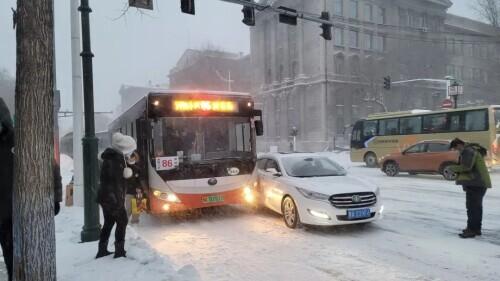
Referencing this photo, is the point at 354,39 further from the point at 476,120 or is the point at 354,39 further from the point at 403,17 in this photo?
the point at 476,120

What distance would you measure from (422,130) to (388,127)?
232cm

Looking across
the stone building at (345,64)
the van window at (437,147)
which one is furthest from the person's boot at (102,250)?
the stone building at (345,64)

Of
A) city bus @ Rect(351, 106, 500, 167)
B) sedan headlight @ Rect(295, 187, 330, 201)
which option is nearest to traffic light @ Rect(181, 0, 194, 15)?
sedan headlight @ Rect(295, 187, 330, 201)

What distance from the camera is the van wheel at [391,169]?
757 inches

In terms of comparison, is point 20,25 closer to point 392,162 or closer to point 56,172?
point 56,172

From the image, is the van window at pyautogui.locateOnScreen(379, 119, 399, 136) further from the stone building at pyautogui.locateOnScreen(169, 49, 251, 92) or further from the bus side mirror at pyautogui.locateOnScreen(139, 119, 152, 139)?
the stone building at pyautogui.locateOnScreen(169, 49, 251, 92)

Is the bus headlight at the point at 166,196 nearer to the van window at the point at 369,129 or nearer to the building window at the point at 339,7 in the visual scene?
the van window at the point at 369,129

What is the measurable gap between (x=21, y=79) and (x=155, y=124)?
17.2 feet

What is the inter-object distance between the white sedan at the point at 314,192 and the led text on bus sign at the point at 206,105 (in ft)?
5.09

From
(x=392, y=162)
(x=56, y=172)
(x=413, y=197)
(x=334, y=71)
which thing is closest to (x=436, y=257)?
(x=56, y=172)

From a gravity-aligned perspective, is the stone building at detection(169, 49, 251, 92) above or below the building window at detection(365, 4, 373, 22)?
below

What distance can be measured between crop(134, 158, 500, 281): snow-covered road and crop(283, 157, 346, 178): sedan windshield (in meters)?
1.14

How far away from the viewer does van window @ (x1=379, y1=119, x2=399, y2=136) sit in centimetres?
2427

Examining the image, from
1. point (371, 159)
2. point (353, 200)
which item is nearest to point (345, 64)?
point (371, 159)
